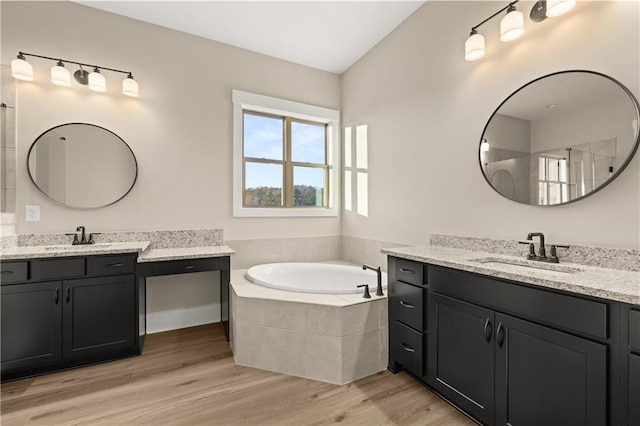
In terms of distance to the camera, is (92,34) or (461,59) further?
(92,34)

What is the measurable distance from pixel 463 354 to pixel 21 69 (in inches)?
147

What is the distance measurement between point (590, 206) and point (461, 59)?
1.41 metres

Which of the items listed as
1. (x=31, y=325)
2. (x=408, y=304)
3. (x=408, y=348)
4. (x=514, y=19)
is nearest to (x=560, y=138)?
(x=514, y=19)

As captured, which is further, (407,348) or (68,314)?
(68,314)

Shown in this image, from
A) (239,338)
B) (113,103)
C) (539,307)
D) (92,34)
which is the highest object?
(92,34)

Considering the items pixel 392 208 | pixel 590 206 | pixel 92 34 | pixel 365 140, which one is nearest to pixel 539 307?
pixel 590 206

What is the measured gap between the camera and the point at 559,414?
4.15 feet

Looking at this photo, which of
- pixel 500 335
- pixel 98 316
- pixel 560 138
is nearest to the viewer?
pixel 500 335

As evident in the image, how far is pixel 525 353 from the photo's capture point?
138cm

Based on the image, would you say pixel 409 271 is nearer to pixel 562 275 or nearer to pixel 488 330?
pixel 488 330

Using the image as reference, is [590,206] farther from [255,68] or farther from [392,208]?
[255,68]

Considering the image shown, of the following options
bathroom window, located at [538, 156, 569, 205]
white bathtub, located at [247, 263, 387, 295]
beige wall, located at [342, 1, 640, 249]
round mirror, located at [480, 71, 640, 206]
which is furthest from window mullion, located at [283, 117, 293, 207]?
bathroom window, located at [538, 156, 569, 205]

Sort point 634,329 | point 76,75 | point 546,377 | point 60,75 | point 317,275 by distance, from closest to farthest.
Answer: point 634,329 → point 546,377 → point 60,75 → point 76,75 → point 317,275

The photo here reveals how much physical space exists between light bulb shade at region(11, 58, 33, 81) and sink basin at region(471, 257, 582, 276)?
3.59 meters
